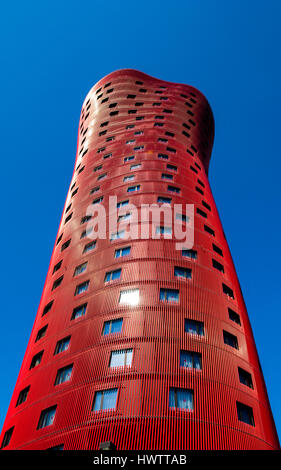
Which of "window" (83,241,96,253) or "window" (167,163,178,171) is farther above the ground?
"window" (167,163,178,171)

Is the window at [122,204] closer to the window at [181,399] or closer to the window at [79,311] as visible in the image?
the window at [79,311]

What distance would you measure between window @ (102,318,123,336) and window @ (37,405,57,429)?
537 centimetres

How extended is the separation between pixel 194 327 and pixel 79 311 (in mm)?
8651

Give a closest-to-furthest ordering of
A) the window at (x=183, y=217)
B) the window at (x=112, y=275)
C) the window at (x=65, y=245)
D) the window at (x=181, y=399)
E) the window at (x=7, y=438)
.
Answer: the window at (x=181, y=399) < the window at (x=7, y=438) < the window at (x=112, y=275) < the window at (x=183, y=217) < the window at (x=65, y=245)

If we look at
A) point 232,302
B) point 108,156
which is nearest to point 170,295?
point 232,302

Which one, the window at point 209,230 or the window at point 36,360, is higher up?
the window at point 209,230

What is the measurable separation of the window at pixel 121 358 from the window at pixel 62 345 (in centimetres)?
468

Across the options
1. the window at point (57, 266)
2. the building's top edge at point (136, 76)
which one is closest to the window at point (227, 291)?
the window at point (57, 266)

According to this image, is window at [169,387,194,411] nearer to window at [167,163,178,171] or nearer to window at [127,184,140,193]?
window at [127,184,140,193]

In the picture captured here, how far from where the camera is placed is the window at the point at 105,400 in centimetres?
2127

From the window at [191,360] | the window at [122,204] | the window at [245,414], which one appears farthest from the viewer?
the window at [122,204]

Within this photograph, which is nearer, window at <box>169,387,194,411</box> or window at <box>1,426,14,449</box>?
window at <box>169,387,194,411</box>

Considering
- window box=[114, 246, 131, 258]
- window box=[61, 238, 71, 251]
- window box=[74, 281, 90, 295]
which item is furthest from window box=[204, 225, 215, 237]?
window box=[61, 238, 71, 251]

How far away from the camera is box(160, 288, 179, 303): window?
26827mm
